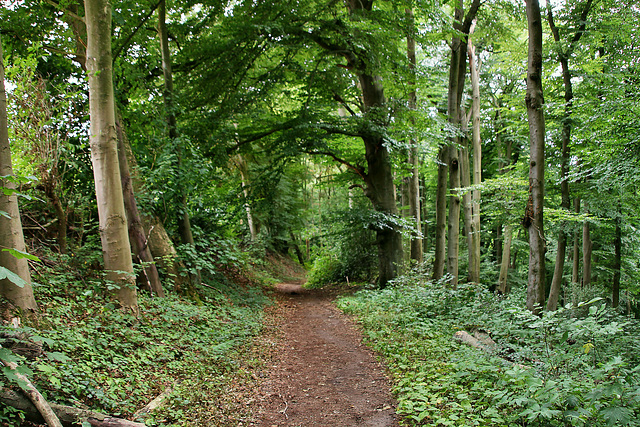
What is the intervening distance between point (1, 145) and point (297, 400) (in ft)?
13.8

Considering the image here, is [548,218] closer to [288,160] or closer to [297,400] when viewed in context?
[288,160]

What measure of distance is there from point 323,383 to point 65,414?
124 inches

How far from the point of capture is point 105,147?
16.1 ft

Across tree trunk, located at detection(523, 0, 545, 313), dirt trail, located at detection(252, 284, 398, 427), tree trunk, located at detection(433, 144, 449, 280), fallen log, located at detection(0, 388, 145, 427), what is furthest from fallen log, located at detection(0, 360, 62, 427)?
tree trunk, located at detection(433, 144, 449, 280)

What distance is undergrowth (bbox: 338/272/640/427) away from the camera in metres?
2.95

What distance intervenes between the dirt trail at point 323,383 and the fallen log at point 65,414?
1.54m

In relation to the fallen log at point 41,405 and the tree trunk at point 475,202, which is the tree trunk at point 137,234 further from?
the tree trunk at point 475,202

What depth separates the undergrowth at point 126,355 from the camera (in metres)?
3.15

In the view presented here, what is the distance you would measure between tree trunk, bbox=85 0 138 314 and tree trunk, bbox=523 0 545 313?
19.5ft

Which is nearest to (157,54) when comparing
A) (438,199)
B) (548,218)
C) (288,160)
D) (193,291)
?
(288,160)

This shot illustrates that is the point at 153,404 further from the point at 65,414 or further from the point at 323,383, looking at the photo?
the point at 323,383

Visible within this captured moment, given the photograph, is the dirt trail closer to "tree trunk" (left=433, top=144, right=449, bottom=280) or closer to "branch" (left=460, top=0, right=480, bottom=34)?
"tree trunk" (left=433, top=144, right=449, bottom=280)

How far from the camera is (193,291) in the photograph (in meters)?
7.57

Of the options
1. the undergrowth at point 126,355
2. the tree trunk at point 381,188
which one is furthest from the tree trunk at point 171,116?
the tree trunk at point 381,188
